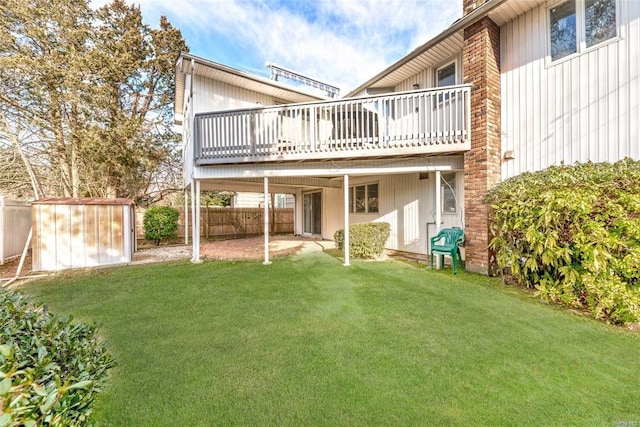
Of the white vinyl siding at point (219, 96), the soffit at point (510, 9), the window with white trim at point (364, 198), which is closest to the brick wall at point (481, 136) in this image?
the soffit at point (510, 9)

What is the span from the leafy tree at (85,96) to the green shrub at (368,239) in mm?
10075

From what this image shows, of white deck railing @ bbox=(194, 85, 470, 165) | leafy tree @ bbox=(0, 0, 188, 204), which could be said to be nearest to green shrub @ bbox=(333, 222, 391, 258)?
white deck railing @ bbox=(194, 85, 470, 165)

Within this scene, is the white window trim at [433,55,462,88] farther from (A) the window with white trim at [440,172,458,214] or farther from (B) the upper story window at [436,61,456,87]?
(A) the window with white trim at [440,172,458,214]

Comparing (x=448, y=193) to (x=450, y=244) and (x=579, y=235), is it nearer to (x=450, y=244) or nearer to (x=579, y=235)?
(x=450, y=244)

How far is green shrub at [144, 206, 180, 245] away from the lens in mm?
11359

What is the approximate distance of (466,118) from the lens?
20.9 ft

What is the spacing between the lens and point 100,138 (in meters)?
10.9

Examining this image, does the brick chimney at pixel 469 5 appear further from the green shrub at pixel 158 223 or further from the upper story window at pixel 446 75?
the green shrub at pixel 158 223

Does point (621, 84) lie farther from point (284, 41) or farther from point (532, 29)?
point (284, 41)

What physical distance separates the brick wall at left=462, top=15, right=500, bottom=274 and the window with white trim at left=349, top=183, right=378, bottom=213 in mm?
4160

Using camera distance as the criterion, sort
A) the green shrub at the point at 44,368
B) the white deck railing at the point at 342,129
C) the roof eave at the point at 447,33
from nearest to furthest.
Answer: the green shrub at the point at 44,368
the roof eave at the point at 447,33
the white deck railing at the point at 342,129

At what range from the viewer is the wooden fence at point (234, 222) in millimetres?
14094

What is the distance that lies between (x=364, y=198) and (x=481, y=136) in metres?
5.20

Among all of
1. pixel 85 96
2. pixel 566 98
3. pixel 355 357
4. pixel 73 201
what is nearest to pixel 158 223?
pixel 73 201
